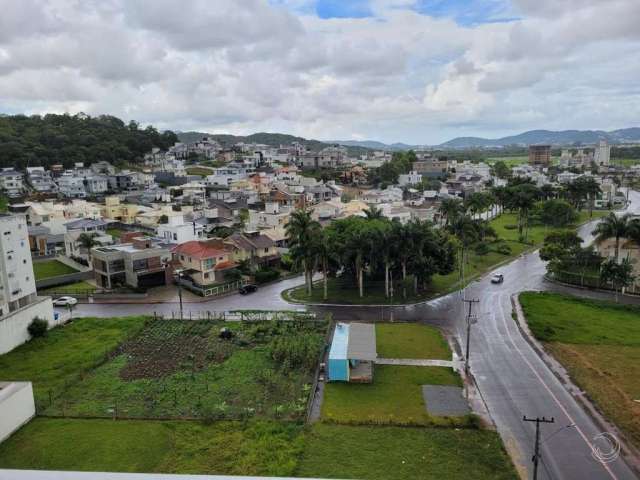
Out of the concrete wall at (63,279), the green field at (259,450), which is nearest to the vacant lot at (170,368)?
the green field at (259,450)

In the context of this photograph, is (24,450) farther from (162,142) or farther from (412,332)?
(162,142)

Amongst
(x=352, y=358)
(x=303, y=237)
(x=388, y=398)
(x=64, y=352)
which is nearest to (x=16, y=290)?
(x=64, y=352)

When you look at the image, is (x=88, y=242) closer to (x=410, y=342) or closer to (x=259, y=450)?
(x=410, y=342)

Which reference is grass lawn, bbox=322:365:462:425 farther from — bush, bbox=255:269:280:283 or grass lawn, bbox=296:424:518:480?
bush, bbox=255:269:280:283

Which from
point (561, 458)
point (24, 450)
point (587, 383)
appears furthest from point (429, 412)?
point (24, 450)

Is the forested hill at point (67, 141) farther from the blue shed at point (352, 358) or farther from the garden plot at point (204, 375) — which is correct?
the blue shed at point (352, 358)
